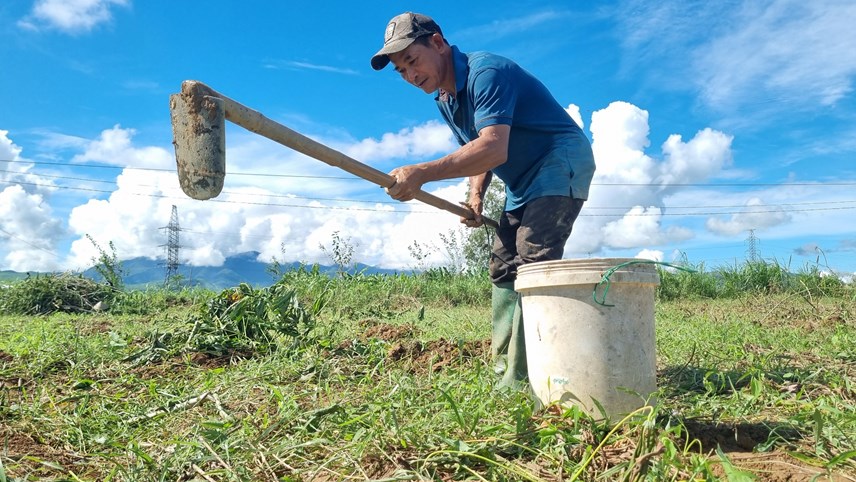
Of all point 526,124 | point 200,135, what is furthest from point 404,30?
point 200,135

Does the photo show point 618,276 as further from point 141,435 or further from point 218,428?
point 141,435

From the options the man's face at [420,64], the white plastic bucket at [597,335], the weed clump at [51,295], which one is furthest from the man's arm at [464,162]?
the weed clump at [51,295]

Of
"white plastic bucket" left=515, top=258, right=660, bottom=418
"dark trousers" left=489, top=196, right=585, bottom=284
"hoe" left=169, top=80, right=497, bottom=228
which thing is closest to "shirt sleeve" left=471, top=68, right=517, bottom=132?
"dark trousers" left=489, top=196, right=585, bottom=284

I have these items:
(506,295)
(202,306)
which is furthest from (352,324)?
(506,295)

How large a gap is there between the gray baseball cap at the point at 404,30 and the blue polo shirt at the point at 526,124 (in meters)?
0.19

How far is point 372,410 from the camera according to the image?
2.17m

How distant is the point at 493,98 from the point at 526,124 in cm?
28

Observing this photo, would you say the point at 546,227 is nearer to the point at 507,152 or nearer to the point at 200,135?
the point at 507,152

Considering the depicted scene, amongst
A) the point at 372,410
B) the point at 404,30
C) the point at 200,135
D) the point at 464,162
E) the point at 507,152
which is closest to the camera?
the point at 372,410

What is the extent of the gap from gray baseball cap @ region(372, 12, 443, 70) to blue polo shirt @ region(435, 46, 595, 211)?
194 mm

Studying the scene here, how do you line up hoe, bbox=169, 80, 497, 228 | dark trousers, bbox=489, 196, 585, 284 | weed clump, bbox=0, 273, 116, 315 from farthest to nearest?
weed clump, bbox=0, 273, 116, 315, dark trousers, bbox=489, 196, 585, 284, hoe, bbox=169, 80, 497, 228

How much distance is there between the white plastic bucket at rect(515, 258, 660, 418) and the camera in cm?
218

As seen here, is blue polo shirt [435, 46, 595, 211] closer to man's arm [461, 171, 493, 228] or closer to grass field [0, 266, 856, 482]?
man's arm [461, 171, 493, 228]

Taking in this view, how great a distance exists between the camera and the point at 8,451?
2158 mm
